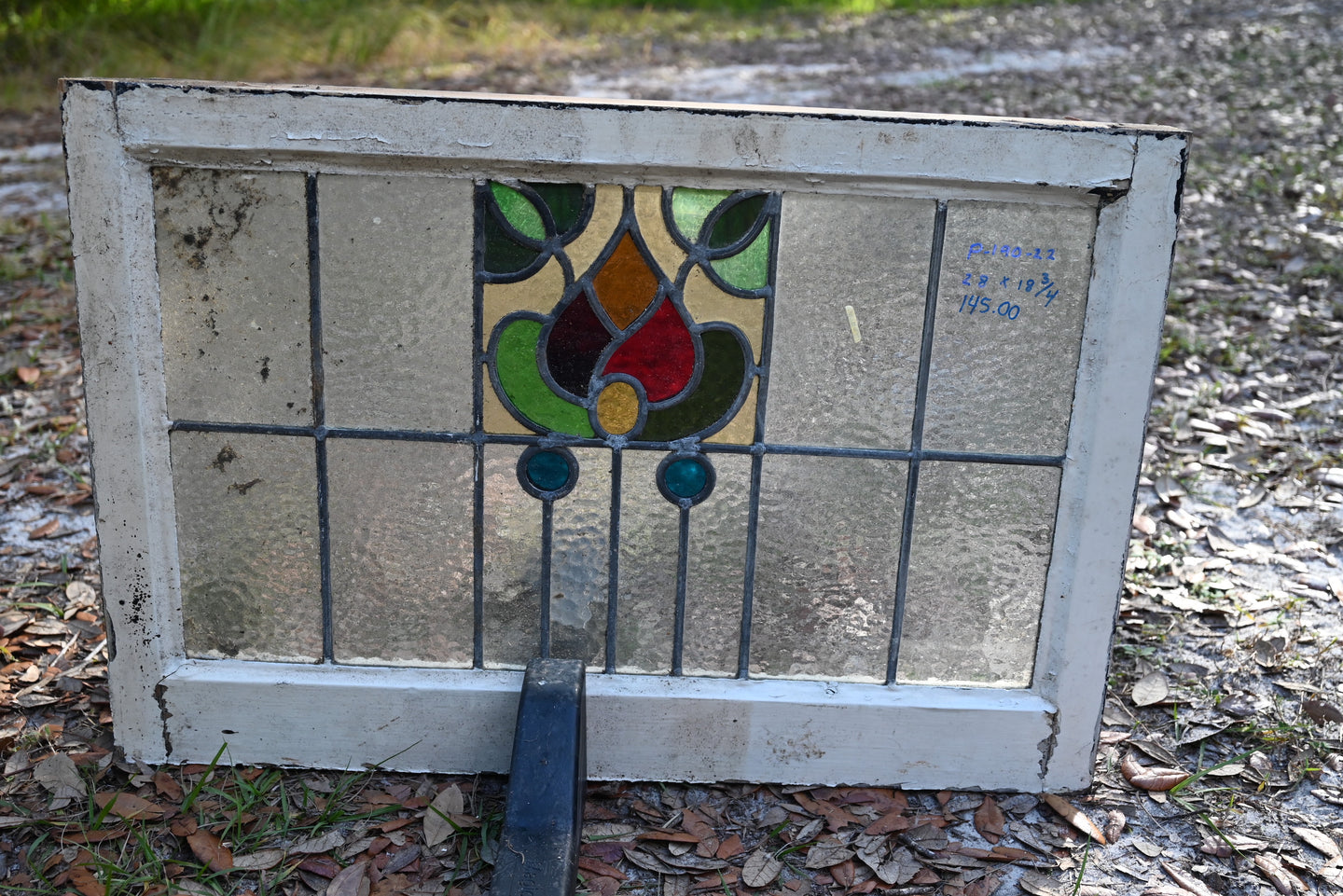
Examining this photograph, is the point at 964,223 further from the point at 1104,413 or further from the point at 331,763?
the point at 331,763

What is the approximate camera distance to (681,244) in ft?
5.23

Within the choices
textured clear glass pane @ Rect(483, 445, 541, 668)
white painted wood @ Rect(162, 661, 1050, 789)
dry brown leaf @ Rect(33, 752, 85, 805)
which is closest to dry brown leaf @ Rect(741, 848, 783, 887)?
white painted wood @ Rect(162, 661, 1050, 789)

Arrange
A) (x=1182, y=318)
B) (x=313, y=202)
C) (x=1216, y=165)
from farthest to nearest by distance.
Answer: (x=1216, y=165) < (x=1182, y=318) < (x=313, y=202)

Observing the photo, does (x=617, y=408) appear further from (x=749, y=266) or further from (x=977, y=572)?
(x=977, y=572)

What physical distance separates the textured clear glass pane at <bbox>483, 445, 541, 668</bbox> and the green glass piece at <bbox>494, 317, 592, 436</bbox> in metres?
0.07

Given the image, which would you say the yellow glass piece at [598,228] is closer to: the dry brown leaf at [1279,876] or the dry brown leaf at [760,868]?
the dry brown leaf at [760,868]

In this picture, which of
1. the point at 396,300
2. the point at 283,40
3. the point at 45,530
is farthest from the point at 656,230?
the point at 283,40

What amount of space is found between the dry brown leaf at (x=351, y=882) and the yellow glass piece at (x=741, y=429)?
0.83 metres

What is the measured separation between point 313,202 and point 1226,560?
217 cm

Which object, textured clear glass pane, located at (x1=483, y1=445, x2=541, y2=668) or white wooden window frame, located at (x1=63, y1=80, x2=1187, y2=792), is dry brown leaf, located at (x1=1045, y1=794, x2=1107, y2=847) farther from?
textured clear glass pane, located at (x1=483, y1=445, x2=541, y2=668)

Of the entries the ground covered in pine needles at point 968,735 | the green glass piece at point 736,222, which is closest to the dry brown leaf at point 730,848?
the ground covered in pine needles at point 968,735

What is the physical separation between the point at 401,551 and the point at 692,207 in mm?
713

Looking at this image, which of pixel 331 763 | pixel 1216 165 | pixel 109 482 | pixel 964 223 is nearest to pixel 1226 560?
pixel 964 223

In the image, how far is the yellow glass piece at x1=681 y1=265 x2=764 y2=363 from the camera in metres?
1.61
